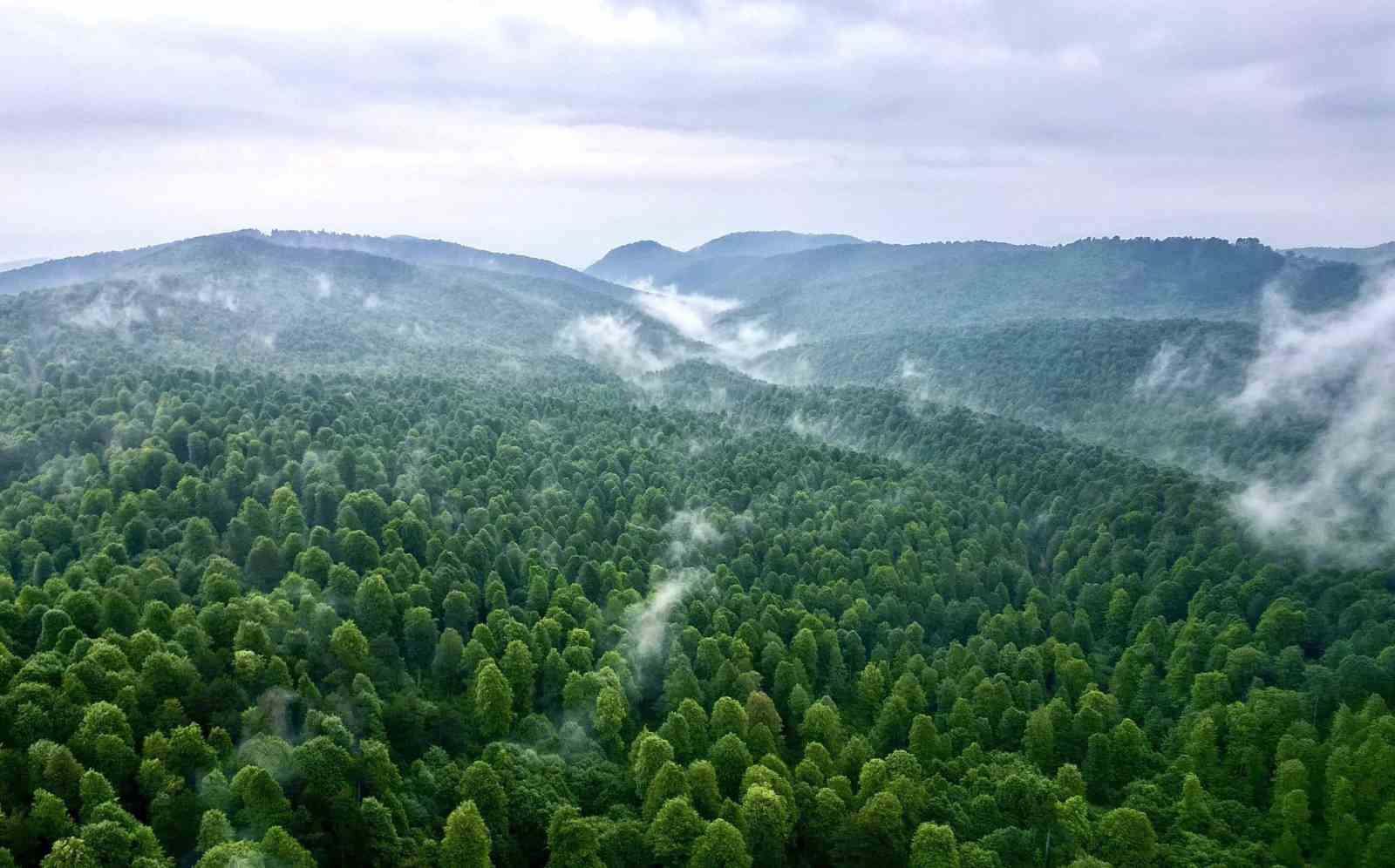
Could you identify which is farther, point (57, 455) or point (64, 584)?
point (57, 455)

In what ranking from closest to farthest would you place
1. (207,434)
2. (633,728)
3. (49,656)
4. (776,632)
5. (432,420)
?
1. (49,656)
2. (633,728)
3. (776,632)
4. (207,434)
5. (432,420)

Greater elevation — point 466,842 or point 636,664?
point 466,842

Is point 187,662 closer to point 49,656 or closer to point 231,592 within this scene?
point 49,656

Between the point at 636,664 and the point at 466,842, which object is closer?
the point at 466,842

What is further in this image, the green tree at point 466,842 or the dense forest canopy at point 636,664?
the dense forest canopy at point 636,664

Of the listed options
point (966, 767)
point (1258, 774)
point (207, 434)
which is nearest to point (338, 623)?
point (966, 767)

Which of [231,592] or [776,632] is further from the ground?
[231,592]

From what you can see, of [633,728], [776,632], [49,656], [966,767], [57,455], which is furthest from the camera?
[57,455]

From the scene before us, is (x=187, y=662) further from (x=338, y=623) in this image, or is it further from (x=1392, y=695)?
(x=1392, y=695)

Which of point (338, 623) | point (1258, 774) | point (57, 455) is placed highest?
point (57, 455)

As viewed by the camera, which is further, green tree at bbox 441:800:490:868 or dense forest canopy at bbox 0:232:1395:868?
dense forest canopy at bbox 0:232:1395:868
